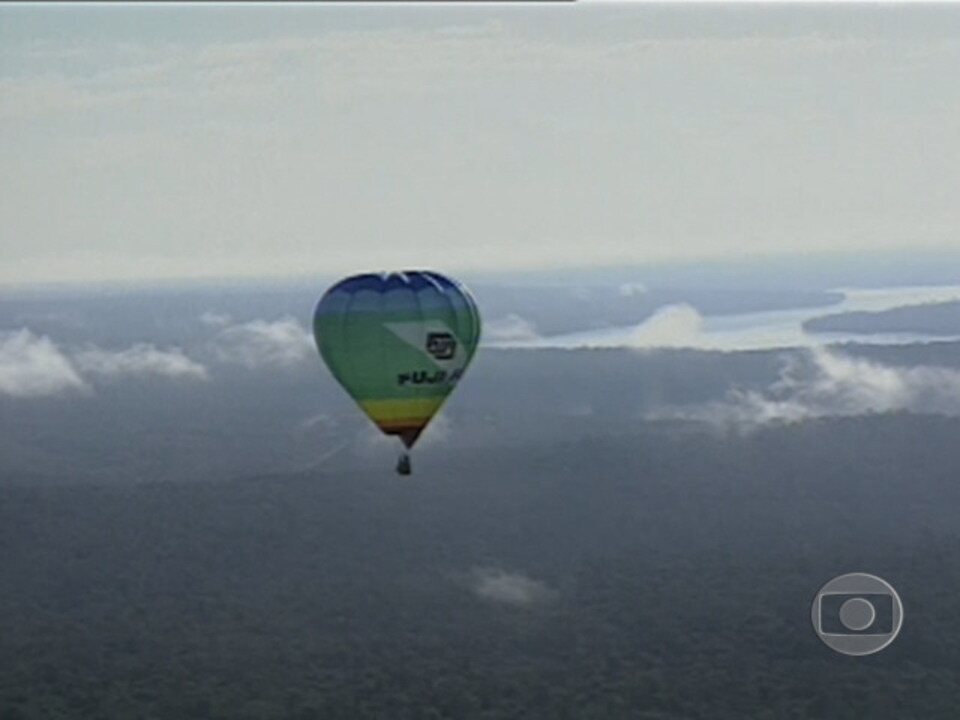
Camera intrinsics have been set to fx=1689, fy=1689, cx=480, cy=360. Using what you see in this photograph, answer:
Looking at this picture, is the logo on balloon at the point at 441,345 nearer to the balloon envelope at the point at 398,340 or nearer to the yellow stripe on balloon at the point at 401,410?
the balloon envelope at the point at 398,340

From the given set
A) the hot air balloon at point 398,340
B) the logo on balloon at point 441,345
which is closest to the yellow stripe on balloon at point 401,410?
the hot air balloon at point 398,340

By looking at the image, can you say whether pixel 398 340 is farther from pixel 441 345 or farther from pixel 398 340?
pixel 441 345

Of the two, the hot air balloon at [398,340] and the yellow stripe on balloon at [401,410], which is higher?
the hot air balloon at [398,340]

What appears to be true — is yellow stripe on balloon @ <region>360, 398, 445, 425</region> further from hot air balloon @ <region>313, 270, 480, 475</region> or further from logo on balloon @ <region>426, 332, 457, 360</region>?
logo on balloon @ <region>426, 332, 457, 360</region>

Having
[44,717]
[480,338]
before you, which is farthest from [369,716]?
[480,338]

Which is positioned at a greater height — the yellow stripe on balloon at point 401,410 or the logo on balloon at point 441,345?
the logo on balloon at point 441,345

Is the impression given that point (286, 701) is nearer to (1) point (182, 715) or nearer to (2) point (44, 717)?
(1) point (182, 715)
